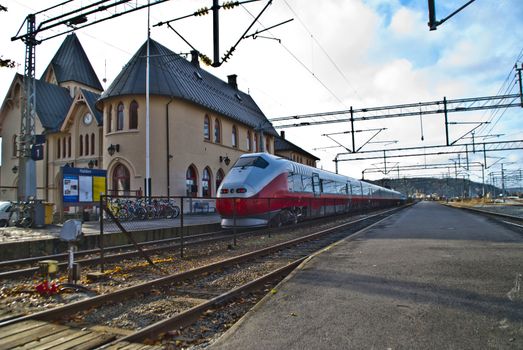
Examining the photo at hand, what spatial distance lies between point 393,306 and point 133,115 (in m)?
25.3

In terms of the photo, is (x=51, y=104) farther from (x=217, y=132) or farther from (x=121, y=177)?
(x=217, y=132)

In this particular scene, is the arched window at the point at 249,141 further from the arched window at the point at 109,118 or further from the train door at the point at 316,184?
the train door at the point at 316,184

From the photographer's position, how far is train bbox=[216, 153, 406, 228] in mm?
14734

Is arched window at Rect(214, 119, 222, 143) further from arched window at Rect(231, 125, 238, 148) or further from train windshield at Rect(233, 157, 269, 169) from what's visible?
train windshield at Rect(233, 157, 269, 169)

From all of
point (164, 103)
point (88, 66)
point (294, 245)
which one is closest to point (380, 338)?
point (294, 245)

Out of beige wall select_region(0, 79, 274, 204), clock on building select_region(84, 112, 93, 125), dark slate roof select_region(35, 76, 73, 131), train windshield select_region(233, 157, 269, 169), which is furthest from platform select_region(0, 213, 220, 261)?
dark slate roof select_region(35, 76, 73, 131)

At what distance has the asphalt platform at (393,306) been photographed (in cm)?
374

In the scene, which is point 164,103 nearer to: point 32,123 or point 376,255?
point 32,123

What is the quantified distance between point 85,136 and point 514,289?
3295 centimetres

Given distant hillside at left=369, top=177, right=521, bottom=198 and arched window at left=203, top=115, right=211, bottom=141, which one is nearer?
arched window at left=203, top=115, right=211, bottom=141

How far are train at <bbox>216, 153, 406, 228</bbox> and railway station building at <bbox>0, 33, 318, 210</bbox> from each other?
7.18 metres

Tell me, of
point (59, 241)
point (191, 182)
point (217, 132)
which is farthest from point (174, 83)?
point (59, 241)

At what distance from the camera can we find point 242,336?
391 centimetres

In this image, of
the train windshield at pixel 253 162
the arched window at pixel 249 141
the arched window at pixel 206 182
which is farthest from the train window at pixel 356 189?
the train windshield at pixel 253 162
